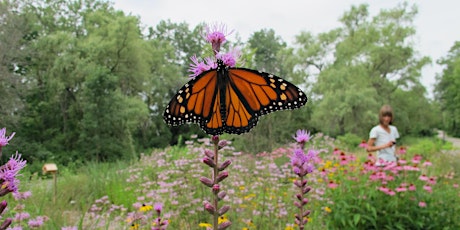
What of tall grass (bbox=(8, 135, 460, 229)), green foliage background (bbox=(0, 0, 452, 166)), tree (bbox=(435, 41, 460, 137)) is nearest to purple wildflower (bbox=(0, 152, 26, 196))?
tall grass (bbox=(8, 135, 460, 229))

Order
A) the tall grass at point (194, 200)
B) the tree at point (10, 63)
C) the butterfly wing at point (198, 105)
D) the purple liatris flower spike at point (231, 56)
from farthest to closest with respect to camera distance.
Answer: the tree at point (10, 63) < the tall grass at point (194, 200) < the butterfly wing at point (198, 105) < the purple liatris flower spike at point (231, 56)

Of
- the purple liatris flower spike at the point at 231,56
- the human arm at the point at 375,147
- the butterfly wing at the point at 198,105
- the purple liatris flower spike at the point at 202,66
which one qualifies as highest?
the purple liatris flower spike at the point at 231,56

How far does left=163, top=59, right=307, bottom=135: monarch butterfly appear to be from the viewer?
187 centimetres

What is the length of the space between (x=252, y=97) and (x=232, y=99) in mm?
105

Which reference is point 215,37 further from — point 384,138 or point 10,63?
point 10,63

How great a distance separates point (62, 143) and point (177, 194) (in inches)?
716

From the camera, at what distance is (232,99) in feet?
6.43

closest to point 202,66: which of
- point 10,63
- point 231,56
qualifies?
point 231,56

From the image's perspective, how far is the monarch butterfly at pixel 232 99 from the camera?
187 centimetres

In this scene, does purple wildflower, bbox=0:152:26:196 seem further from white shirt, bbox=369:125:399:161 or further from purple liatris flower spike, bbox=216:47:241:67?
white shirt, bbox=369:125:399:161

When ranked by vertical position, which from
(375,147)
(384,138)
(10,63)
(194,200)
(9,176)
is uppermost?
(10,63)

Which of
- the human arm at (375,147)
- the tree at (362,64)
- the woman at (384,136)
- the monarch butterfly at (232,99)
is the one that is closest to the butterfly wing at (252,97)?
the monarch butterfly at (232,99)

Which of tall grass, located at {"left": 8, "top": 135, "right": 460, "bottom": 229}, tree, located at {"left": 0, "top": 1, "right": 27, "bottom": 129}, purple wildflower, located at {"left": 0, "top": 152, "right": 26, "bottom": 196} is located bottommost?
tall grass, located at {"left": 8, "top": 135, "right": 460, "bottom": 229}

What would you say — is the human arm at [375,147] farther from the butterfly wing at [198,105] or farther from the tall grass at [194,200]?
the butterfly wing at [198,105]
